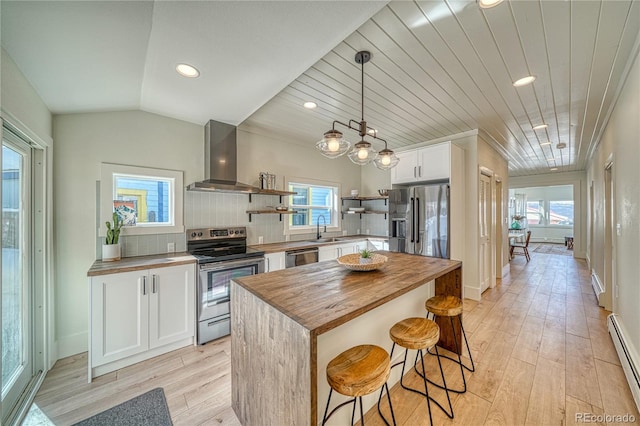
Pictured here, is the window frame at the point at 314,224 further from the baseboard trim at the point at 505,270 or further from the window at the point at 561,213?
the window at the point at 561,213

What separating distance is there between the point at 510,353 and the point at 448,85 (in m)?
2.68

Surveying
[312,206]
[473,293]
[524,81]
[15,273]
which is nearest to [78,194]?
[15,273]

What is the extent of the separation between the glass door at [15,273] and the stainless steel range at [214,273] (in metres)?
1.25

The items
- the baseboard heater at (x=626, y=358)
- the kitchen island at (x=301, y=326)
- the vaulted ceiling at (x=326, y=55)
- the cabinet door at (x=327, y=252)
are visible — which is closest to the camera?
the kitchen island at (x=301, y=326)

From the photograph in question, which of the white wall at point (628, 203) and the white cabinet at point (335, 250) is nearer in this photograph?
the white wall at point (628, 203)

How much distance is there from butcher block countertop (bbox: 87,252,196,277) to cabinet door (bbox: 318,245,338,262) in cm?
180

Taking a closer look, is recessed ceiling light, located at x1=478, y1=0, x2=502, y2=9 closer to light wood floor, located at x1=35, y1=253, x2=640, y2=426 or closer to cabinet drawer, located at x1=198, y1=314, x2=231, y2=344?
light wood floor, located at x1=35, y1=253, x2=640, y2=426

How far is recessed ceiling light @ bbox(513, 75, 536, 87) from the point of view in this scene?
2234 mm

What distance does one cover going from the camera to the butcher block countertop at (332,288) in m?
1.16

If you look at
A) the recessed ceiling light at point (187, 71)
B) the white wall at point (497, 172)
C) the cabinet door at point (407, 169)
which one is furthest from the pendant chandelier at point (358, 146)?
the white wall at point (497, 172)

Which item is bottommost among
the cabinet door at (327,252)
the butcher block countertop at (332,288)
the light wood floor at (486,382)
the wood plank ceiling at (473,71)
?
the light wood floor at (486,382)

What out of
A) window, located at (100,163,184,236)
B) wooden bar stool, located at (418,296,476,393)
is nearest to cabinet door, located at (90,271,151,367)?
window, located at (100,163,184,236)

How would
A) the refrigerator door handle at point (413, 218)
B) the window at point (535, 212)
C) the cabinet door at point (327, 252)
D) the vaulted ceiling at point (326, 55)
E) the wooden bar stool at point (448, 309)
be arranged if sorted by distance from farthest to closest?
the window at point (535, 212) → the cabinet door at point (327, 252) → the refrigerator door handle at point (413, 218) → the wooden bar stool at point (448, 309) → the vaulted ceiling at point (326, 55)

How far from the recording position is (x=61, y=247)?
7.80ft
